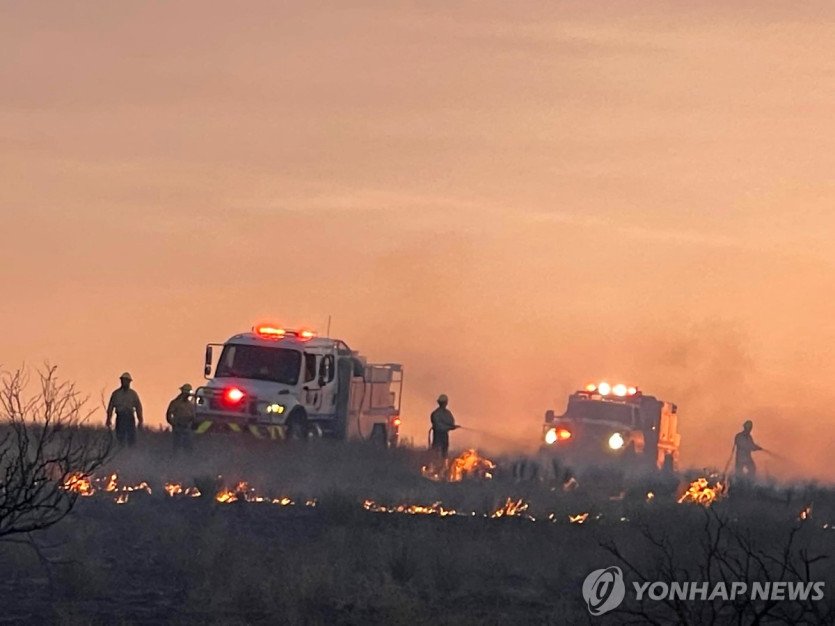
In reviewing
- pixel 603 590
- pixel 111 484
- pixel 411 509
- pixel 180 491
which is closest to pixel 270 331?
pixel 180 491

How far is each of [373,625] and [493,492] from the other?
13248mm

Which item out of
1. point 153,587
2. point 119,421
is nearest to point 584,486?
point 119,421

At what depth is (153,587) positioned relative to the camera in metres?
20.0

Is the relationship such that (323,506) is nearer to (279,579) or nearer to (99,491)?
(99,491)

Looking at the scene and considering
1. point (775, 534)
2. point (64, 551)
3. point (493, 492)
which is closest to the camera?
point (64, 551)

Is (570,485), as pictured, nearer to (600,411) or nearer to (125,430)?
(125,430)

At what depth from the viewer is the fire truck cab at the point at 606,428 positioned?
142 feet

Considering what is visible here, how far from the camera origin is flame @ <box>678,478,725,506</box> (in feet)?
105

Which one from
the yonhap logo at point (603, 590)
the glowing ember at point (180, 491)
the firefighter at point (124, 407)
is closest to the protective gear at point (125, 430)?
the firefighter at point (124, 407)

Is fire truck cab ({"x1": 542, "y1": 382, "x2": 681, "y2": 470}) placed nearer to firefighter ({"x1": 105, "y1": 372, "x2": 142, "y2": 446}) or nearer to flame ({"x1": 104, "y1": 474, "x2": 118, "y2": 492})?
firefighter ({"x1": 105, "y1": 372, "x2": 142, "y2": 446})

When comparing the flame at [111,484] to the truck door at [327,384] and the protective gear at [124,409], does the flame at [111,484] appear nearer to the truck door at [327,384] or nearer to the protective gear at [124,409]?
the protective gear at [124,409]

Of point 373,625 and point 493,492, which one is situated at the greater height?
point 493,492

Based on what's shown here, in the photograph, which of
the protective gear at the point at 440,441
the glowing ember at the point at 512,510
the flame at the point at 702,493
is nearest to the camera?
the glowing ember at the point at 512,510

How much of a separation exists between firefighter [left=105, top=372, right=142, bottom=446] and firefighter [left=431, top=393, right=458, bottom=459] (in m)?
5.68
